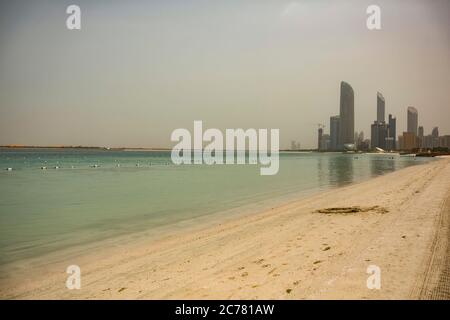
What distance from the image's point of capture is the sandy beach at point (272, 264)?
561 centimetres

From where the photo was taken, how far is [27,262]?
27.8 feet

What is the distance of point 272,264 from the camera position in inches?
280

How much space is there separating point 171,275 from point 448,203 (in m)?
12.2

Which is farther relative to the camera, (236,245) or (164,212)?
(164,212)

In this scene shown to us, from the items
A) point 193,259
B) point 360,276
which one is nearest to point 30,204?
point 193,259

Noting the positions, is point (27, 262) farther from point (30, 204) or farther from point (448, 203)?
point (448, 203)

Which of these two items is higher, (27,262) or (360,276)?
(360,276)

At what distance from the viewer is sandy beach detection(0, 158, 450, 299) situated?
5.61m

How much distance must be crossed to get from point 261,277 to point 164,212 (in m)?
10.4

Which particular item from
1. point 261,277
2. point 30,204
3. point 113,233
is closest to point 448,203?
point 261,277

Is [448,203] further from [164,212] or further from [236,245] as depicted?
[164,212]

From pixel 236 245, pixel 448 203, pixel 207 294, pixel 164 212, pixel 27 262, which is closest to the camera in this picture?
pixel 207 294
